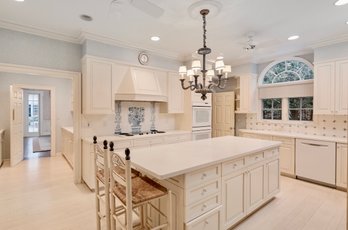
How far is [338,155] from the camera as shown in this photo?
11.6 ft

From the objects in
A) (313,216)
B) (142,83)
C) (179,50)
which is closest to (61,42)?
(142,83)

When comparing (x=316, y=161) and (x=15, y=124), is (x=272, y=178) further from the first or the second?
(x=15, y=124)

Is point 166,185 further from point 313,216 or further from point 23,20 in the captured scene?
point 23,20


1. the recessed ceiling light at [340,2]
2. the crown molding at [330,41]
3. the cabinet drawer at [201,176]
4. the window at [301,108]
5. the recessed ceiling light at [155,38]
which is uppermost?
the recessed ceiling light at [155,38]

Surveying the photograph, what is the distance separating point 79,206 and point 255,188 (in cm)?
258

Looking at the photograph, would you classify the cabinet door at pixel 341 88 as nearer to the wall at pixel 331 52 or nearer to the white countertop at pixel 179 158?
the wall at pixel 331 52

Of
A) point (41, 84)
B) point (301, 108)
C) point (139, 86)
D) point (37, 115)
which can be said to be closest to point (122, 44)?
point (139, 86)

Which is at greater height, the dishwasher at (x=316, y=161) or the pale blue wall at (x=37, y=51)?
the pale blue wall at (x=37, y=51)

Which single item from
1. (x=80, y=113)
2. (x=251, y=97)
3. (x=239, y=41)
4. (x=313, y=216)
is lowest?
(x=313, y=216)

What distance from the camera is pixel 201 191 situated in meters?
1.96

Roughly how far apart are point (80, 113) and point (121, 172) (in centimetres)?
236

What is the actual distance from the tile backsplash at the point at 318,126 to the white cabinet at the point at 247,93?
516 mm

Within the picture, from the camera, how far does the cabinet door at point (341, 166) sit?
11.4ft

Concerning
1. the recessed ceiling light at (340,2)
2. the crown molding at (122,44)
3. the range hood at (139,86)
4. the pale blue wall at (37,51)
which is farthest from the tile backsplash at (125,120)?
the recessed ceiling light at (340,2)
